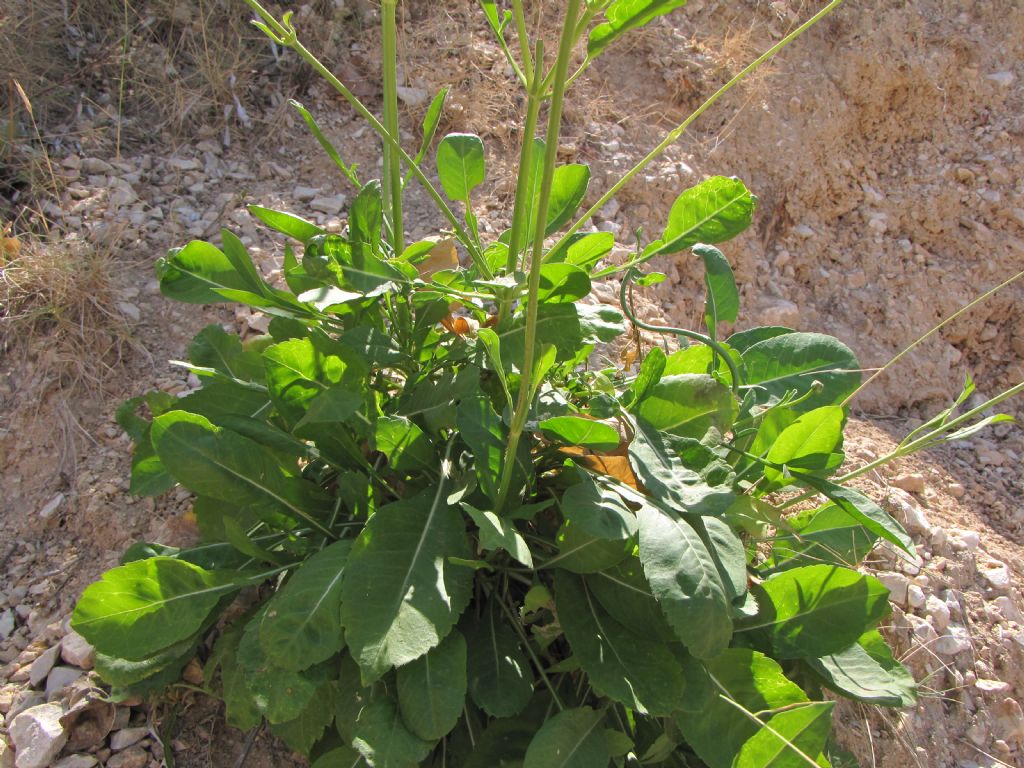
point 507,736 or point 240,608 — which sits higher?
point 507,736

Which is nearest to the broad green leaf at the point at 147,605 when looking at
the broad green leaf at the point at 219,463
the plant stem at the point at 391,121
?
the broad green leaf at the point at 219,463

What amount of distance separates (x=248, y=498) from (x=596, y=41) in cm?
103

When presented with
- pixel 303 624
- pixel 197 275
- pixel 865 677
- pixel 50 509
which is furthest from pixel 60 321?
pixel 865 677

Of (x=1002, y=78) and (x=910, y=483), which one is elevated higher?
→ (x=1002, y=78)

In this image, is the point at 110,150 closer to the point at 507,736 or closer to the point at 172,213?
the point at 172,213

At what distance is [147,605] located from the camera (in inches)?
61.2

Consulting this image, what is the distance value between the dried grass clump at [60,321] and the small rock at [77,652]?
2.35 feet

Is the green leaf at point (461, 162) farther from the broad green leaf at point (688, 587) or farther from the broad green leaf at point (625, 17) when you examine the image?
the broad green leaf at point (688, 587)

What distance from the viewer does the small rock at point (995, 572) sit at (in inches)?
88.6

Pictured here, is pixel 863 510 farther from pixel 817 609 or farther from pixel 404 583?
pixel 404 583

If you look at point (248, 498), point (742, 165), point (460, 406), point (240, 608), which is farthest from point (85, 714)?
point (742, 165)

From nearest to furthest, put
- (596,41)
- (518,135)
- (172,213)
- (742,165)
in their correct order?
(596,41)
(172,213)
(518,135)
(742,165)

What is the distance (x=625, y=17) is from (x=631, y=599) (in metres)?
0.96

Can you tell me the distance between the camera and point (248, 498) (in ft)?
5.39
